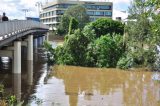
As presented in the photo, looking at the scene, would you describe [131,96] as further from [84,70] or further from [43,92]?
[84,70]

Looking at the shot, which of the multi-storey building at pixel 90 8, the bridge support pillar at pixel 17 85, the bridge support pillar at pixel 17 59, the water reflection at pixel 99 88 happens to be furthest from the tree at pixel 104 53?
the multi-storey building at pixel 90 8

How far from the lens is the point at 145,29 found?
3878 cm

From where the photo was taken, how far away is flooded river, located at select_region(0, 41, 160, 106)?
21.9 meters

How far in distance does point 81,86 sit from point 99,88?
1.25 m

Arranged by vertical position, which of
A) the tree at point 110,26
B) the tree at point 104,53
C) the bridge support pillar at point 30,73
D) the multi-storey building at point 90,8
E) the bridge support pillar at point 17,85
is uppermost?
the multi-storey building at point 90,8

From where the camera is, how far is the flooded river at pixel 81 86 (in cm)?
2189

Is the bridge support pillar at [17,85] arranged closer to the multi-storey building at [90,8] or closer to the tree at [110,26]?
the tree at [110,26]

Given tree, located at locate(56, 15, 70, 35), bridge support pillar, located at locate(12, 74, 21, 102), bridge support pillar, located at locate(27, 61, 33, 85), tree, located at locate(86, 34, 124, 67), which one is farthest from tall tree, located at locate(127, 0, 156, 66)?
tree, located at locate(56, 15, 70, 35)

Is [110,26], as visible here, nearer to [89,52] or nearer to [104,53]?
[89,52]

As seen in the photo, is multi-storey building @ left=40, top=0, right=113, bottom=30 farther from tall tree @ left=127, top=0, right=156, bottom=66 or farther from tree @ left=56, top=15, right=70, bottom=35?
tall tree @ left=127, top=0, right=156, bottom=66

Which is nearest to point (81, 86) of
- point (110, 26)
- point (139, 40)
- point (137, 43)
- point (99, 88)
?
point (99, 88)

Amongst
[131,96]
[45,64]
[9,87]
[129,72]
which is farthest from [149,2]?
[45,64]

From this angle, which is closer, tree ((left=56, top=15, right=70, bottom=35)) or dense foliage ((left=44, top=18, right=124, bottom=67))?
dense foliage ((left=44, top=18, right=124, bottom=67))

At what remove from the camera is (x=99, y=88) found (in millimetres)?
26781
